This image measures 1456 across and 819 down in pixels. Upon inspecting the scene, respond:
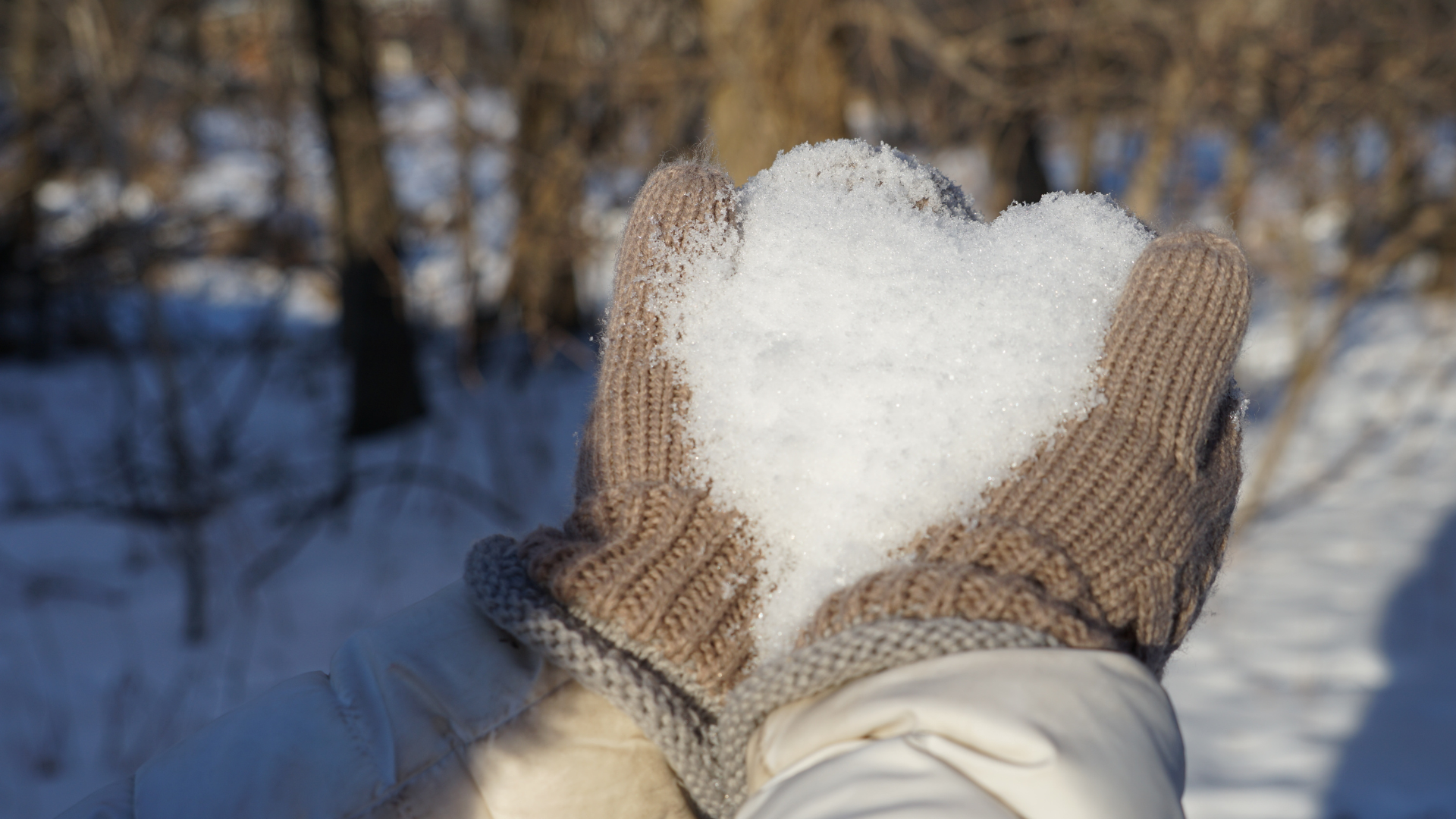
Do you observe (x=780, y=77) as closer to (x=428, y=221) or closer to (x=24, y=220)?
(x=428, y=221)

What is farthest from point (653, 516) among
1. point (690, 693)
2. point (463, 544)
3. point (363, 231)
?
point (363, 231)

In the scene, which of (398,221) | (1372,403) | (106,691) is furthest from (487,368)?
(1372,403)

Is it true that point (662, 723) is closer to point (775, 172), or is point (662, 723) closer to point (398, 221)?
point (775, 172)

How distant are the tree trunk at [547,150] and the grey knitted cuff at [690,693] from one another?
349 cm

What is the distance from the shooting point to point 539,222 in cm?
448

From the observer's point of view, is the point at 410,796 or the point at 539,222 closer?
the point at 410,796

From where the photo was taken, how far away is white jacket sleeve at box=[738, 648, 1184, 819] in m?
0.66

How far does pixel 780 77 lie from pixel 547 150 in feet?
7.83

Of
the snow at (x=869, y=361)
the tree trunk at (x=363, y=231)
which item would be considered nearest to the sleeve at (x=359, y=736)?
the snow at (x=869, y=361)

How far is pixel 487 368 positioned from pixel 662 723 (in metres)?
4.82

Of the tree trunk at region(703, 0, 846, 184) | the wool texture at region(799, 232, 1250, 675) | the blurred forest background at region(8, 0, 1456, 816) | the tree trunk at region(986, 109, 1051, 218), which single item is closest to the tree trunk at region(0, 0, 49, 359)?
the blurred forest background at region(8, 0, 1456, 816)

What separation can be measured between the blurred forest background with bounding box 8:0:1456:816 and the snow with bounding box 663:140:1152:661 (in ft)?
5.55

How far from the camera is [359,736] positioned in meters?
0.89

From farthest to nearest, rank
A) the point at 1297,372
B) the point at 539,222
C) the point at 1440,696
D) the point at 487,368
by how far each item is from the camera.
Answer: the point at 487,368 < the point at 539,222 < the point at 1297,372 < the point at 1440,696
